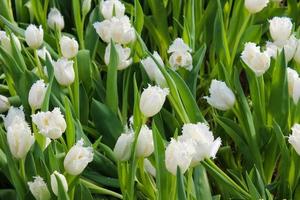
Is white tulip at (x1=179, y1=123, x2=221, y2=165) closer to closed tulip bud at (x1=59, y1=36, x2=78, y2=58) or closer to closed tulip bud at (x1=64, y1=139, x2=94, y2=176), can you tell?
closed tulip bud at (x1=64, y1=139, x2=94, y2=176)

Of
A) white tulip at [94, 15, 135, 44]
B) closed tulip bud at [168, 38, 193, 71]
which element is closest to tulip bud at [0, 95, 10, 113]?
white tulip at [94, 15, 135, 44]

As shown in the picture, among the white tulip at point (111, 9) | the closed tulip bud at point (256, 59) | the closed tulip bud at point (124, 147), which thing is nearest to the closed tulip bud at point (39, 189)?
the closed tulip bud at point (124, 147)

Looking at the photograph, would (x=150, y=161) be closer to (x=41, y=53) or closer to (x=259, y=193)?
(x=259, y=193)

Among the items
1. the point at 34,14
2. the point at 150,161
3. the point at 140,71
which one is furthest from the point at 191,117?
the point at 34,14

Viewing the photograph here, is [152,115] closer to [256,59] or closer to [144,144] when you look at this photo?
[144,144]

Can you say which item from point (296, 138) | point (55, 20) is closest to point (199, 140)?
point (296, 138)

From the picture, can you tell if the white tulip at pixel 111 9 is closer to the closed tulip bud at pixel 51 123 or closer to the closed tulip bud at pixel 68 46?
the closed tulip bud at pixel 68 46
